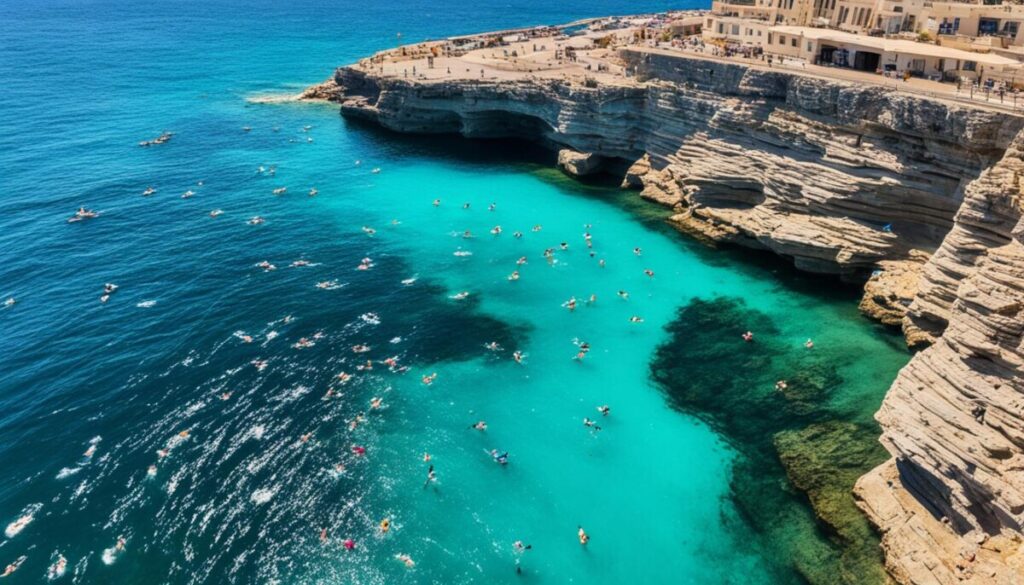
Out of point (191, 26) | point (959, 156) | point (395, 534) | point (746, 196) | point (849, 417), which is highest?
point (191, 26)

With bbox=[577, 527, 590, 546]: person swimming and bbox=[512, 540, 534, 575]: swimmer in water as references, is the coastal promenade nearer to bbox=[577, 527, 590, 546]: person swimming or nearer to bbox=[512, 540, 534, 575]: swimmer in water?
bbox=[577, 527, 590, 546]: person swimming

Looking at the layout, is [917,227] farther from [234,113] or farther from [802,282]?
[234,113]

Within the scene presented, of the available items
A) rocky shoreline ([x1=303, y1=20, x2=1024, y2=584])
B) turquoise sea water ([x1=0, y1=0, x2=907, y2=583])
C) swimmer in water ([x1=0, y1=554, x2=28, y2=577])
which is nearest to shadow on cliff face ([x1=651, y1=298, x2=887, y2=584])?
turquoise sea water ([x1=0, y1=0, x2=907, y2=583])

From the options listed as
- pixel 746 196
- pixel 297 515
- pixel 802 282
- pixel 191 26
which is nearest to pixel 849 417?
pixel 802 282

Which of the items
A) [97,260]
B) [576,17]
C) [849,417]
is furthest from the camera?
[576,17]

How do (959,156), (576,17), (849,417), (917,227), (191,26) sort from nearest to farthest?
(849,417), (959,156), (917,227), (191,26), (576,17)

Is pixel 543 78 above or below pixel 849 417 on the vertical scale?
above

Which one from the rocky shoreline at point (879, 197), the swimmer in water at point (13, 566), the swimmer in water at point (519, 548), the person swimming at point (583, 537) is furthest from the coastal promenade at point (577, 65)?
the swimmer in water at point (13, 566)

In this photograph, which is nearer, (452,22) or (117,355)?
(117,355)
